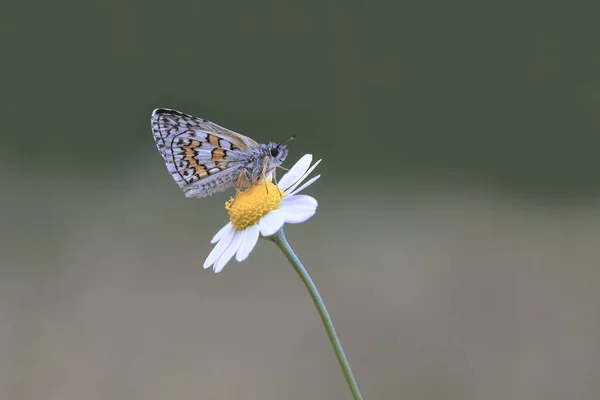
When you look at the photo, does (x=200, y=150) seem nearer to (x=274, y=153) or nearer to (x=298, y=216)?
(x=274, y=153)

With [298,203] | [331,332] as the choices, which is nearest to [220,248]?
[298,203]

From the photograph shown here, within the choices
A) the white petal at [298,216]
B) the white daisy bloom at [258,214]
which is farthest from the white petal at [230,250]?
the white petal at [298,216]

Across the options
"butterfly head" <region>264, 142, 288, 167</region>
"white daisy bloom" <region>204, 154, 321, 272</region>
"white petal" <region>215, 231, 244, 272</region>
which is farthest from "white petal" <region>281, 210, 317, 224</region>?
"butterfly head" <region>264, 142, 288, 167</region>

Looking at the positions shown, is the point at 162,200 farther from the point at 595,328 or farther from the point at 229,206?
the point at 229,206

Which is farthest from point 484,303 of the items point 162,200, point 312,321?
point 162,200

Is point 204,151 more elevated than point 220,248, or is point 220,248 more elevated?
point 204,151

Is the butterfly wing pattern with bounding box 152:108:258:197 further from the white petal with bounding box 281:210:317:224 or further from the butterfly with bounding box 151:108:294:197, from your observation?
the white petal with bounding box 281:210:317:224

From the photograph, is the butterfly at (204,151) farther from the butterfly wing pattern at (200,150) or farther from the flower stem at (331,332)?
the flower stem at (331,332)
